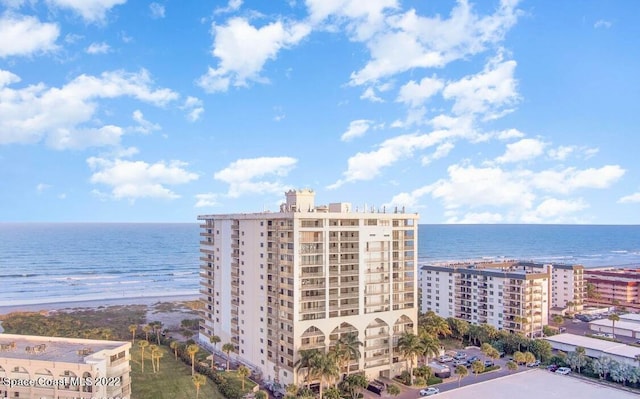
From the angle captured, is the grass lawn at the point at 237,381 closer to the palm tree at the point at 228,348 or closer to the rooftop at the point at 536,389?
the palm tree at the point at 228,348

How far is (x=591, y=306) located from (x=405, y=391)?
78.1 metres

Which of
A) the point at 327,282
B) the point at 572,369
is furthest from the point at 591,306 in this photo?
the point at 327,282

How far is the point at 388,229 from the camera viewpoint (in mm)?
61312

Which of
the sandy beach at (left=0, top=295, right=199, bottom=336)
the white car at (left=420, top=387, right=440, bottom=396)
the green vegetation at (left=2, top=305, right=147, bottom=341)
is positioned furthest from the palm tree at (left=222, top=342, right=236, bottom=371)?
the sandy beach at (left=0, top=295, right=199, bottom=336)

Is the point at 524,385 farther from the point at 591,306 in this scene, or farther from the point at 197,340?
the point at 591,306

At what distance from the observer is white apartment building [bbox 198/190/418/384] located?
54.9m

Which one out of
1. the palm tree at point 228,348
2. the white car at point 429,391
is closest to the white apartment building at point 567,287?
the white car at point 429,391

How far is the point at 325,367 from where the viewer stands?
4953 cm

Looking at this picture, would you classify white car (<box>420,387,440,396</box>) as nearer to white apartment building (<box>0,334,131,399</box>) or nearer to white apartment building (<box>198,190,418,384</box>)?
white apartment building (<box>198,190,418,384</box>)

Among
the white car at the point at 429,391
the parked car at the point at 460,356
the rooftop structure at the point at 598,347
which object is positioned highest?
the rooftop structure at the point at 598,347

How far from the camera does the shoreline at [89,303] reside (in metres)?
111

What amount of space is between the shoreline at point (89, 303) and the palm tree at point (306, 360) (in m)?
77.4

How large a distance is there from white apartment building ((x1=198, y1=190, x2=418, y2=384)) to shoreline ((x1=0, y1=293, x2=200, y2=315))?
6351cm

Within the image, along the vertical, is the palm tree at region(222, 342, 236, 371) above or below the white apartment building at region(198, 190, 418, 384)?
below
